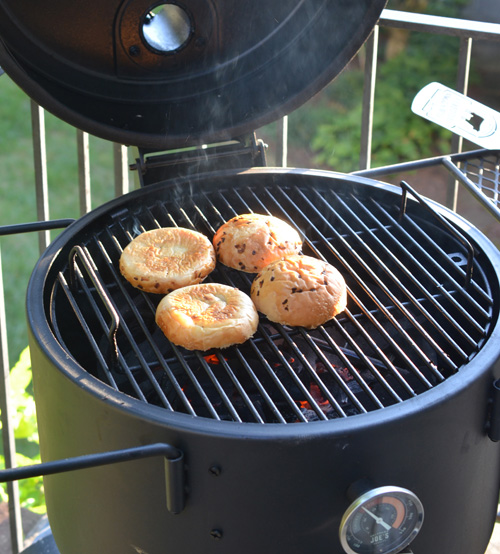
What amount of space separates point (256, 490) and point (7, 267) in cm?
365

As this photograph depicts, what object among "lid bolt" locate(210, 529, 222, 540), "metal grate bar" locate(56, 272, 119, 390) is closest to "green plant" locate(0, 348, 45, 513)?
"metal grate bar" locate(56, 272, 119, 390)

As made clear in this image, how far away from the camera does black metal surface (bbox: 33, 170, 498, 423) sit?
144cm

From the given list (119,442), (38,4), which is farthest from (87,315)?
(38,4)

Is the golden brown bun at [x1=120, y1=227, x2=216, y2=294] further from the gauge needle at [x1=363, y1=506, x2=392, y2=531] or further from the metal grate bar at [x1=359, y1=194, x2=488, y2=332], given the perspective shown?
the gauge needle at [x1=363, y1=506, x2=392, y2=531]

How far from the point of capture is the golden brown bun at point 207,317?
145 cm

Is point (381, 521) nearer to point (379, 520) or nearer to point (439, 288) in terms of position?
point (379, 520)

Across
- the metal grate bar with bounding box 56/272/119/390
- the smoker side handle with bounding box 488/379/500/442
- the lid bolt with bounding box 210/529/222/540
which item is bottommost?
the lid bolt with bounding box 210/529/222/540

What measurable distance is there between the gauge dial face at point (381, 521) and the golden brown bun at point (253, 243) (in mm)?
680

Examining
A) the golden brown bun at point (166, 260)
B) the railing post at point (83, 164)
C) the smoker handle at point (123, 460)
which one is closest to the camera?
the smoker handle at point (123, 460)

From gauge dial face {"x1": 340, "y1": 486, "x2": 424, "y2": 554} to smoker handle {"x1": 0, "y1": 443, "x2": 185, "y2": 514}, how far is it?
0.99ft

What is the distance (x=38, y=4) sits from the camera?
5.63 feet

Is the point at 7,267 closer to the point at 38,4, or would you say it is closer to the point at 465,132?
the point at 38,4

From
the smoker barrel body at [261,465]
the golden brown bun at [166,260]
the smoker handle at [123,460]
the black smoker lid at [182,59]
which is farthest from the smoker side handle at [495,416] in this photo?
the black smoker lid at [182,59]

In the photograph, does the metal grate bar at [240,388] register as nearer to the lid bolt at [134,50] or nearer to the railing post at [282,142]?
the lid bolt at [134,50]
